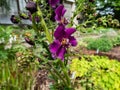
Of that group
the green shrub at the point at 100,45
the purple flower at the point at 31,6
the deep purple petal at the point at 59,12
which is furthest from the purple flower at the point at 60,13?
the green shrub at the point at 100,45

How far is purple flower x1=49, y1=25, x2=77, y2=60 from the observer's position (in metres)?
1.73

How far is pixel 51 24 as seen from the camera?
2.05 m

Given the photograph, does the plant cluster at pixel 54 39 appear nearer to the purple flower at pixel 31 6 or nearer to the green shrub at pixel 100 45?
the purple flower at pixel 31 6

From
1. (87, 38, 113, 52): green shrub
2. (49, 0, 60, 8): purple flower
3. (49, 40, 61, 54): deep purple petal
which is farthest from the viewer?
(87, 38, 113, 52): green shrub

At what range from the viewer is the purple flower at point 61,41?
173cm

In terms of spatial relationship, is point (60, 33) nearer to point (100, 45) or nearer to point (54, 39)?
point (54, 39)

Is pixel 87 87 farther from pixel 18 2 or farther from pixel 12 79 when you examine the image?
pixel 18 2

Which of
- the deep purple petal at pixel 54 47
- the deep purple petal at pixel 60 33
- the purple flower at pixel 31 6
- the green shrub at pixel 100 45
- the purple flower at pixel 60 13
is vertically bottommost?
the green shrub at pixel 100 45

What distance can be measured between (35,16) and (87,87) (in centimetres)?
66

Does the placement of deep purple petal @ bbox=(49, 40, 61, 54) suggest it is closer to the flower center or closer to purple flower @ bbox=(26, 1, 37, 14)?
the flower center

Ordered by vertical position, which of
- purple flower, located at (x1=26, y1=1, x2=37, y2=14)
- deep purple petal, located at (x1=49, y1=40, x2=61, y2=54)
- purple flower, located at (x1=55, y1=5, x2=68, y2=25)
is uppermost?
purple flower, located at (x1=26, y1=1, x2=37, y2=14)

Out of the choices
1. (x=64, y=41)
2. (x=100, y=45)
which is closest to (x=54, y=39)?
(x=64, y=41)

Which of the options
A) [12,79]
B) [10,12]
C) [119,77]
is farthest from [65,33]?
[10,12]

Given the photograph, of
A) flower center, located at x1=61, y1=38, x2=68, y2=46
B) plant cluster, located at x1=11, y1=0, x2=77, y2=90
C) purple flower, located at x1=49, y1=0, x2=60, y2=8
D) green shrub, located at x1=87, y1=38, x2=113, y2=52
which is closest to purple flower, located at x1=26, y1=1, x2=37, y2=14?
plant cluster, located at x1=11, y1=0, x2=77, y2=90
